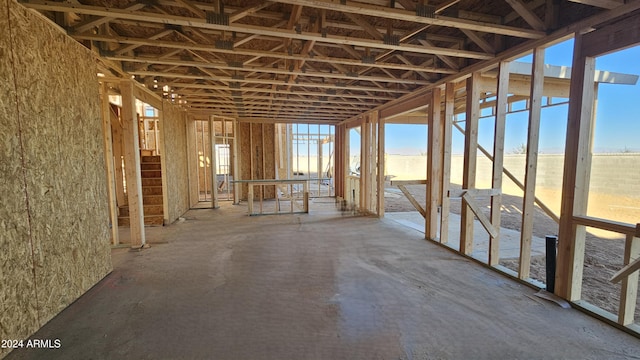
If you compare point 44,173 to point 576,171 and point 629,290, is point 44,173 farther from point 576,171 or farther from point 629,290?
point 629,290

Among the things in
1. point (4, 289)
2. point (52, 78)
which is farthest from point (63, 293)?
point (52, 78)

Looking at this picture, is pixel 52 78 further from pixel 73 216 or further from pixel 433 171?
pixel 433 171

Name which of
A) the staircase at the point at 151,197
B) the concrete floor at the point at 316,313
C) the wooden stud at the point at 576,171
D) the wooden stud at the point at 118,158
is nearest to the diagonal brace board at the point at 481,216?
the concrete floor at the point at 316,313

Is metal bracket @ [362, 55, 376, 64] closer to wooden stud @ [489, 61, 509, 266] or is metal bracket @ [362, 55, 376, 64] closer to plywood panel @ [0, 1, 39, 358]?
wooden stud @ [489, 61, 509, 266]

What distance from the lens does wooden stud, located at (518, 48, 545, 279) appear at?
2.90m

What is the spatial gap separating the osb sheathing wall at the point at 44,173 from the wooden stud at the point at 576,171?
5.04 m

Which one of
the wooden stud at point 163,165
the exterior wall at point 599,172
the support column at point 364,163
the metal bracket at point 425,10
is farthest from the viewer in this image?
the exterior wall at point 599,172

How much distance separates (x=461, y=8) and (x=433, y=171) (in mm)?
2655

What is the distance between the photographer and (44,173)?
2.30m

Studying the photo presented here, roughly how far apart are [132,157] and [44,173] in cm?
199

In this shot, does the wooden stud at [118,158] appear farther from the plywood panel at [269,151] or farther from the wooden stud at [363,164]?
the wooden stud at [363,164]

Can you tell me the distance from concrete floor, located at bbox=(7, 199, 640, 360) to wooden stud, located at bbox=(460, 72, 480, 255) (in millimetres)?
416

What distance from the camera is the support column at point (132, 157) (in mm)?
4074

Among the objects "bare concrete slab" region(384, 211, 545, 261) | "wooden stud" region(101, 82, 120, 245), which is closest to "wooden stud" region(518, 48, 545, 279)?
"bare concrete slab" region(384, 211, 545, 261)
